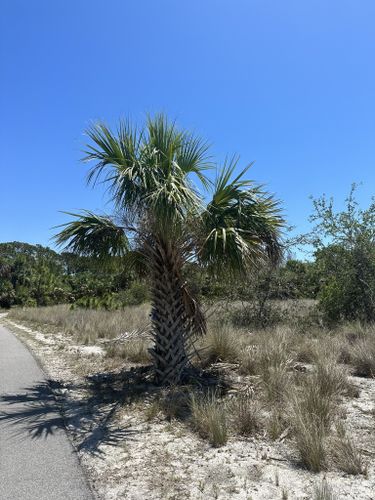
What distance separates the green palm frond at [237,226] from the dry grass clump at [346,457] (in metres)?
3.68

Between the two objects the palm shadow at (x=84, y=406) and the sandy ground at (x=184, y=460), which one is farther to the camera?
the palm shadow at (x=84, y=406)

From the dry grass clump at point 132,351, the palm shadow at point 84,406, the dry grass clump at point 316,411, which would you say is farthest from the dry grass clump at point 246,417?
the dry grass clump at point 132,351

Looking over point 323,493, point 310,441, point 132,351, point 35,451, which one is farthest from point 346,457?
point 132,351

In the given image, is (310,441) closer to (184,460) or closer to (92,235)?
(184,460)

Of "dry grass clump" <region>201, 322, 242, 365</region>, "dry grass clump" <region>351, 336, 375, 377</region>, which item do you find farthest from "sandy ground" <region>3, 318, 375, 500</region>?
"dry grass clump" <region>201, 322, 242, 365</region>

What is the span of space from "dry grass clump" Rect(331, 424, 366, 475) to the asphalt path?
2.43m

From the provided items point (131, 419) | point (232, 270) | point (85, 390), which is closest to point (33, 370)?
point (85, 390)

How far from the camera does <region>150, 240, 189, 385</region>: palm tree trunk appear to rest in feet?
27.7

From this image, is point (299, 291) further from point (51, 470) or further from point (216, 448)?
point (51, 470)

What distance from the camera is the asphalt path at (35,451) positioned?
402 cm

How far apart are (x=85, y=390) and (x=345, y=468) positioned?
5.27 m

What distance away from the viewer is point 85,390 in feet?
27.1

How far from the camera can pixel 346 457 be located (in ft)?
14.5

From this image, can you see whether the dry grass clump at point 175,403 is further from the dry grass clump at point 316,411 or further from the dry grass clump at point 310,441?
the dry grass clump at point 310,441
